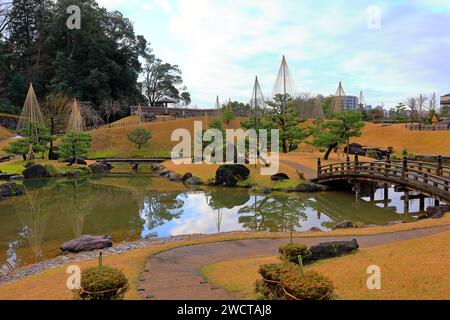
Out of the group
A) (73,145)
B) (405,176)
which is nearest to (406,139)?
(405,176)

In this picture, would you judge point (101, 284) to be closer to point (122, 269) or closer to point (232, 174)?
point (122, 269)

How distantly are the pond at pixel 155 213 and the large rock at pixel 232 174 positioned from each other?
4.15ft

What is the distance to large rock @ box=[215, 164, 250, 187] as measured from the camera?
2928cm

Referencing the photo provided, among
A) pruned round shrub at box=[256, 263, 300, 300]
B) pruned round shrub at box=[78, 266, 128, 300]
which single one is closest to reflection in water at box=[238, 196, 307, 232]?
pruned round shrub at box=[256, 263, 300, 300]

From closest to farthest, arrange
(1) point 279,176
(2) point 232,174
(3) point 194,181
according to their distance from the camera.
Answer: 1. (1) point 279,176
2. (2) point 232,174
3. (3) point 194,181

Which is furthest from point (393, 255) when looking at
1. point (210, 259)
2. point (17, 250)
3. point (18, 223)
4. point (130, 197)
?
point (130, 197)

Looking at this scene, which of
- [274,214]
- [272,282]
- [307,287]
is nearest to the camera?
[307,287]

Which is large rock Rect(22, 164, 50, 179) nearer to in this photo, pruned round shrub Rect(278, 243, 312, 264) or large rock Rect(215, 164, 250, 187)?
large rock Rect(215, 164, 250, 187)

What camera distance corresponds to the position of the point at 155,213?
21312mm

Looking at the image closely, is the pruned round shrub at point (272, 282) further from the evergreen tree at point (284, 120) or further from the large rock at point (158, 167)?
the large rock at point (158, 167)

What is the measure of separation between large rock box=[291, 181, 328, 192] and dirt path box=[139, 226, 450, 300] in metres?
13.0

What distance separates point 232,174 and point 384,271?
21.8 m

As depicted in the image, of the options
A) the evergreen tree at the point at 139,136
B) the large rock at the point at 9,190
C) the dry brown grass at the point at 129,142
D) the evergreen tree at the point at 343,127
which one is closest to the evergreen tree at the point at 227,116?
the dry brown grass at the point at 129,142

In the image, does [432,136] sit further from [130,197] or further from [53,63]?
[53,63]
